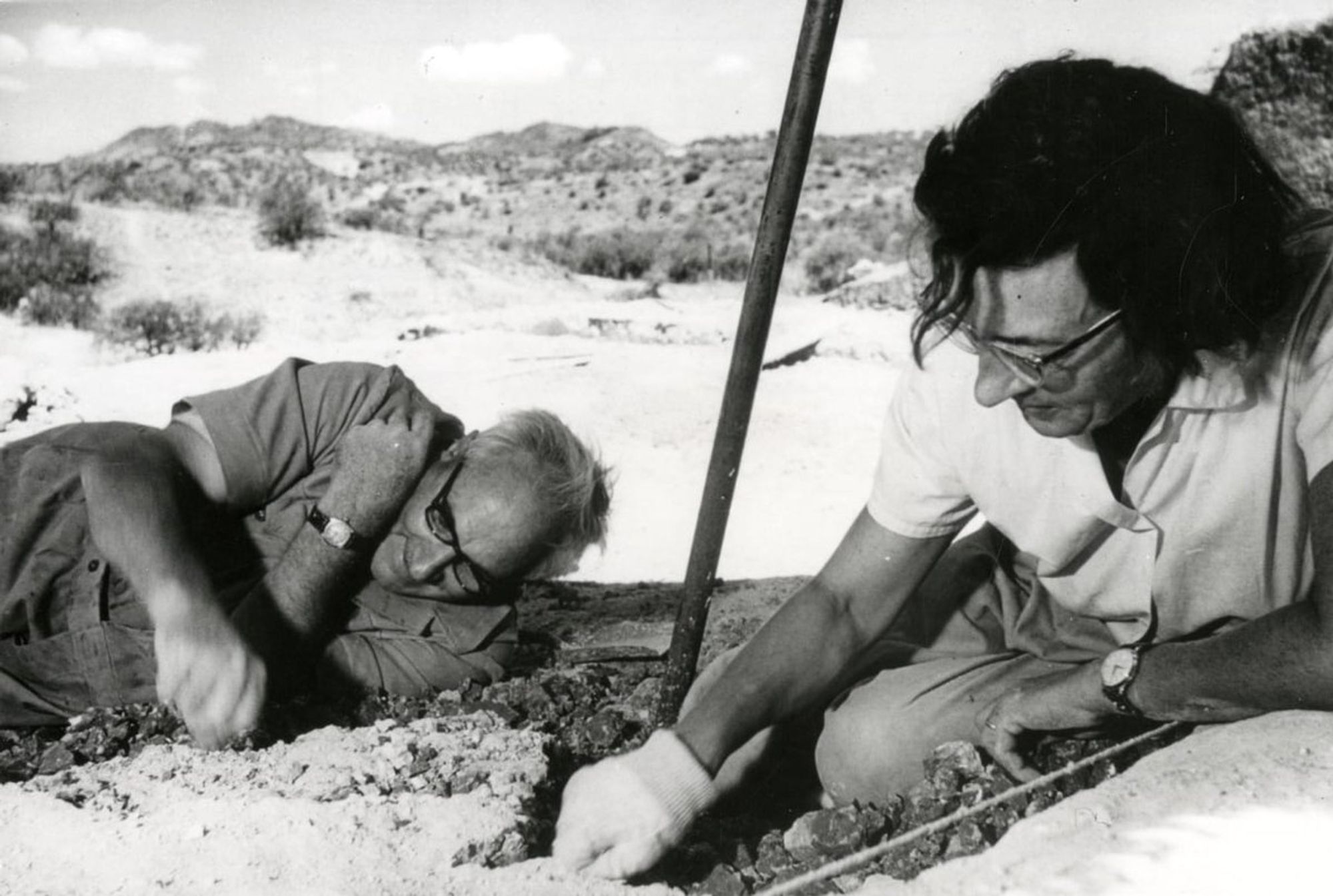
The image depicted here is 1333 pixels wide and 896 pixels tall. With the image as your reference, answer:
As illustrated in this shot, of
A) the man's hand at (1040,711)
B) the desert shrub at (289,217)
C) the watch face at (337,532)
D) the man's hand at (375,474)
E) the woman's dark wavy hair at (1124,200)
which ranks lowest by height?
the man's hand at (1040,711)

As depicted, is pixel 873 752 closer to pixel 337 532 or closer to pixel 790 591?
pixel 337 532

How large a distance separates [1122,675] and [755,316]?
83cm

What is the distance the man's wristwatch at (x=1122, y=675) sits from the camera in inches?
67.5

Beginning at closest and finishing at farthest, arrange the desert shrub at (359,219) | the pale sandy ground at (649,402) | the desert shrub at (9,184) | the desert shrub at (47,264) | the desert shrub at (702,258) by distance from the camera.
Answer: the pale sandy ground at (649,402)
the desert shrub at (47,264)
the desert shrub at (9,184)
the desert shrub at (359,219)
the desert shrub at (702,258)

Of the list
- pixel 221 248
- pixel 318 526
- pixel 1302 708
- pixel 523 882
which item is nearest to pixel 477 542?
pixel 318 526

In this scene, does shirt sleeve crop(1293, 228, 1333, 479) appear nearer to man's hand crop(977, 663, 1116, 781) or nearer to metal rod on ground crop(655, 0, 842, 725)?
man's hand crop(977, 663, 1116, 781)

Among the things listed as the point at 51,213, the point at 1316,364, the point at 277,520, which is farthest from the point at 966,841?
the point at 51,213

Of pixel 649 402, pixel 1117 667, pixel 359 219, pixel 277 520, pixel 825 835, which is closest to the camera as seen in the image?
pixel 1117 667

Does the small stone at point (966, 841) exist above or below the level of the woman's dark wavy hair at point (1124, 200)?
below

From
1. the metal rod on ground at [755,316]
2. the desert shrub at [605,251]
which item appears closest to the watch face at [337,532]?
the metal rod on ground at [755,316]

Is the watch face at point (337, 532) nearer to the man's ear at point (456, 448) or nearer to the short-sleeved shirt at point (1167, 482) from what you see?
the man's ear at point (456, 448)

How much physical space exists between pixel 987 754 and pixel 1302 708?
1.93 feet

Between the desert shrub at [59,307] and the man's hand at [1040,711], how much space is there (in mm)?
7665

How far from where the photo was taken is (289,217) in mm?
10625
